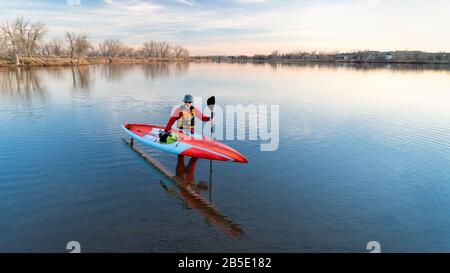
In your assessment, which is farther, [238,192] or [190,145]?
[190,145]

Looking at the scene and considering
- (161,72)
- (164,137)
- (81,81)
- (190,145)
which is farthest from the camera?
(161,72)

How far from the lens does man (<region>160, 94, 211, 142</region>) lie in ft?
43.5

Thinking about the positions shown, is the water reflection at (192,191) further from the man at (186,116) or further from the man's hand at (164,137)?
the man at (186,116)

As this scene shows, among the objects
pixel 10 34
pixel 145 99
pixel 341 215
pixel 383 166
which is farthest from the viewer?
pixel 10 34

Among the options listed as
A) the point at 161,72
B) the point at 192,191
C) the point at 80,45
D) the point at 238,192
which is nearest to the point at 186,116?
the point at 192,191

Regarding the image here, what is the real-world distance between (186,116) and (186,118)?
110 mm

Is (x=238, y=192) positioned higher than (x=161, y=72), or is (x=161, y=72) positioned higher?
(x=161, y=72)

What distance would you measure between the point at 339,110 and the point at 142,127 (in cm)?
1815

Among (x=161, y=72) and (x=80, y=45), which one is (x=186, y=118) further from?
(x=80, y=45)

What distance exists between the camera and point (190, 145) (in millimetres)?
12750

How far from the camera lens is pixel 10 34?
299 feet

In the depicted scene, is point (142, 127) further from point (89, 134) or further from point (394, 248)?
point (394, 248)
